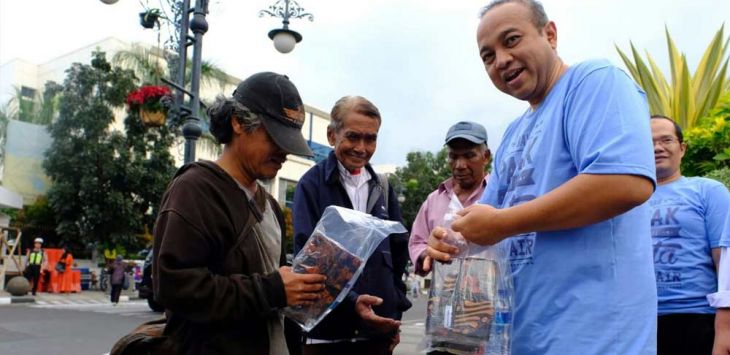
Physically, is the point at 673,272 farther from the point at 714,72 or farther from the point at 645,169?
the point at 714,72

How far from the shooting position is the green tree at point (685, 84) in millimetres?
7086

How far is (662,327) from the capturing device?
2602 millimetres

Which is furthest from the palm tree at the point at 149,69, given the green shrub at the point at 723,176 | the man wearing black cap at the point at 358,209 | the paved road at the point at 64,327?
the man wearing black cap at the point at 358,209

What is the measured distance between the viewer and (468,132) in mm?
3258

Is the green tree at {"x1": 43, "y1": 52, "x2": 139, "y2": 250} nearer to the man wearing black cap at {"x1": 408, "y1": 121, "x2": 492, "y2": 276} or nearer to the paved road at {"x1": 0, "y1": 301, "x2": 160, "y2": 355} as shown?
the paved road at {"x1": 0, "y1": 301, "x2": 160, "y2": 355}

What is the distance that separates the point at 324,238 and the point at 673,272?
68.9 inches

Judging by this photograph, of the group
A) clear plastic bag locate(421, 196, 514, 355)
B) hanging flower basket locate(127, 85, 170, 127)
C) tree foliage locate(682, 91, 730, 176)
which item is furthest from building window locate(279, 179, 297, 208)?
clear plastic bag locate(421, 196, 514, 355)

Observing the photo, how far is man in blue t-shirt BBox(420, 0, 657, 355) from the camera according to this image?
4.32 feet

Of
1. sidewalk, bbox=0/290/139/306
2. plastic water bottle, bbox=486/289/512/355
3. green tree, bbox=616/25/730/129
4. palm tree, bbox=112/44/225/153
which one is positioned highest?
palm tree, bbox=112/44/225/153

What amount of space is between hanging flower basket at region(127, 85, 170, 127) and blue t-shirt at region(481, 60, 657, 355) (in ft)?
29.4

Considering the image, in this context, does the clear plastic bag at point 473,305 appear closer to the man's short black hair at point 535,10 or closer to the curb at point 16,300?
the man's short black hair at point 535,10

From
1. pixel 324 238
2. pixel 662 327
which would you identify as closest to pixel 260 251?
pixel 324 238

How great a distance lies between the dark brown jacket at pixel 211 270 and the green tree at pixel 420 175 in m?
38.7

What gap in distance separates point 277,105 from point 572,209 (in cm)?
108
